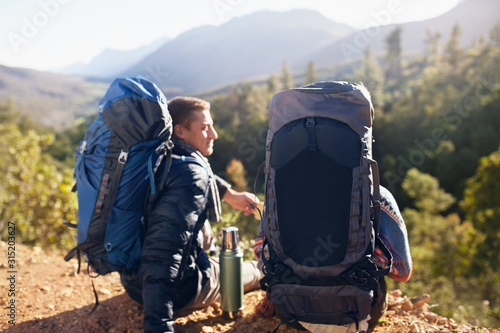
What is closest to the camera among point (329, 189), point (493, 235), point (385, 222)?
point (329, 189)

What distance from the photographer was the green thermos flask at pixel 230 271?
2559mm

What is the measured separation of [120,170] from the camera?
214 centimetres

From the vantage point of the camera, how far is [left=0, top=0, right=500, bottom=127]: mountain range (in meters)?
101

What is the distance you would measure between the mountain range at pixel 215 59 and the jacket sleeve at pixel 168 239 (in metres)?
80.4

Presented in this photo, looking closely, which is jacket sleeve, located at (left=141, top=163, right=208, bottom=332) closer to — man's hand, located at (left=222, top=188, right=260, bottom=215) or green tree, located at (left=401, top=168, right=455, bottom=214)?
man's hand, located at (left=222, top=188, right=260, bottom=215)

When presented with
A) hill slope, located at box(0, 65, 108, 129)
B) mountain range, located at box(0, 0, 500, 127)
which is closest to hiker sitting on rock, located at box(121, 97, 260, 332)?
→ mountain range, located at box(0, 0, 500, 127)

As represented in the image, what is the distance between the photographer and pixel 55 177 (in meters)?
6.93

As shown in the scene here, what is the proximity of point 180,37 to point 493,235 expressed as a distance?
14687 centimetres

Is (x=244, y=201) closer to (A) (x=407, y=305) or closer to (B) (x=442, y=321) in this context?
(A) (x=407, y=305)

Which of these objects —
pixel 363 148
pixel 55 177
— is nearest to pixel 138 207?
pixel 363 148

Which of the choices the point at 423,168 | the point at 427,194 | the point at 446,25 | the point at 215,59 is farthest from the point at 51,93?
the point at 446,25

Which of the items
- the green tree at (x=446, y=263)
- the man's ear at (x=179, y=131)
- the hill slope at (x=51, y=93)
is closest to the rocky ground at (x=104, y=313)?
the man's ear at (x=179, y=131)

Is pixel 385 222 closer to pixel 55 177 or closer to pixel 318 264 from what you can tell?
pixel 318 264

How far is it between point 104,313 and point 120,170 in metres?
1.34
